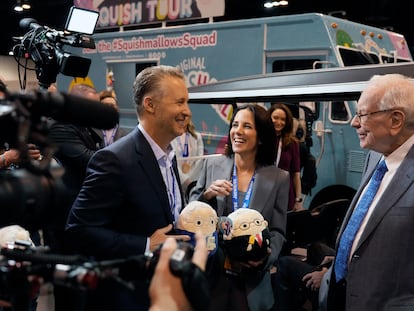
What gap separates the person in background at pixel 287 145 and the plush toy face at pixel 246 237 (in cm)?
286

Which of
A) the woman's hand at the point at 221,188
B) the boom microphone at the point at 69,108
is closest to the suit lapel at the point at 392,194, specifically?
the woman's hand at the point at 221,188

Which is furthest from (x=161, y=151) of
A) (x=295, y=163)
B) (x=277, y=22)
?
(x=277, y=22)

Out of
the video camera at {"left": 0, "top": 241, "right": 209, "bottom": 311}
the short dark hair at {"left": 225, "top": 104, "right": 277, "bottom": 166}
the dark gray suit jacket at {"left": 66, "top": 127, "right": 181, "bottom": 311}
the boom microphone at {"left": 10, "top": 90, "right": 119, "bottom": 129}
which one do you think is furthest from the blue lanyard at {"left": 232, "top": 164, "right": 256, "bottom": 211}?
the boom microphone at {"left": 10, "top": 90, "right": 119, "bottom": 129}

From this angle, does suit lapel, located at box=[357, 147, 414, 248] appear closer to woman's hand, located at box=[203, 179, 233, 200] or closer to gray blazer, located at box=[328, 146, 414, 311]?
gray blazer, located at box=[328, 146, 414, 311]

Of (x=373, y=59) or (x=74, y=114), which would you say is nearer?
(x=74, y=114)

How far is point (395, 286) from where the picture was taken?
259 centimetres

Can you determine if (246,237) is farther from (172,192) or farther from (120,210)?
(120,210)

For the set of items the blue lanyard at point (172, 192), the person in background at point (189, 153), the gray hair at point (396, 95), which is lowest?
the person in background at point (189, 153)

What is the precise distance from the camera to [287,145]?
623cm

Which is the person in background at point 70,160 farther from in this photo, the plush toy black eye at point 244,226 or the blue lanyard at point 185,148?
the blue lanyard at point 185,148

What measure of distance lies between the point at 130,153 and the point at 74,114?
4.13 feet

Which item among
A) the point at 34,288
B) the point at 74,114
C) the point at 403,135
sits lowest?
the point at 34,288

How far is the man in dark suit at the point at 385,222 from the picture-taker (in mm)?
2580

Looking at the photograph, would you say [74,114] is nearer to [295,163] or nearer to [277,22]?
[295,163]
